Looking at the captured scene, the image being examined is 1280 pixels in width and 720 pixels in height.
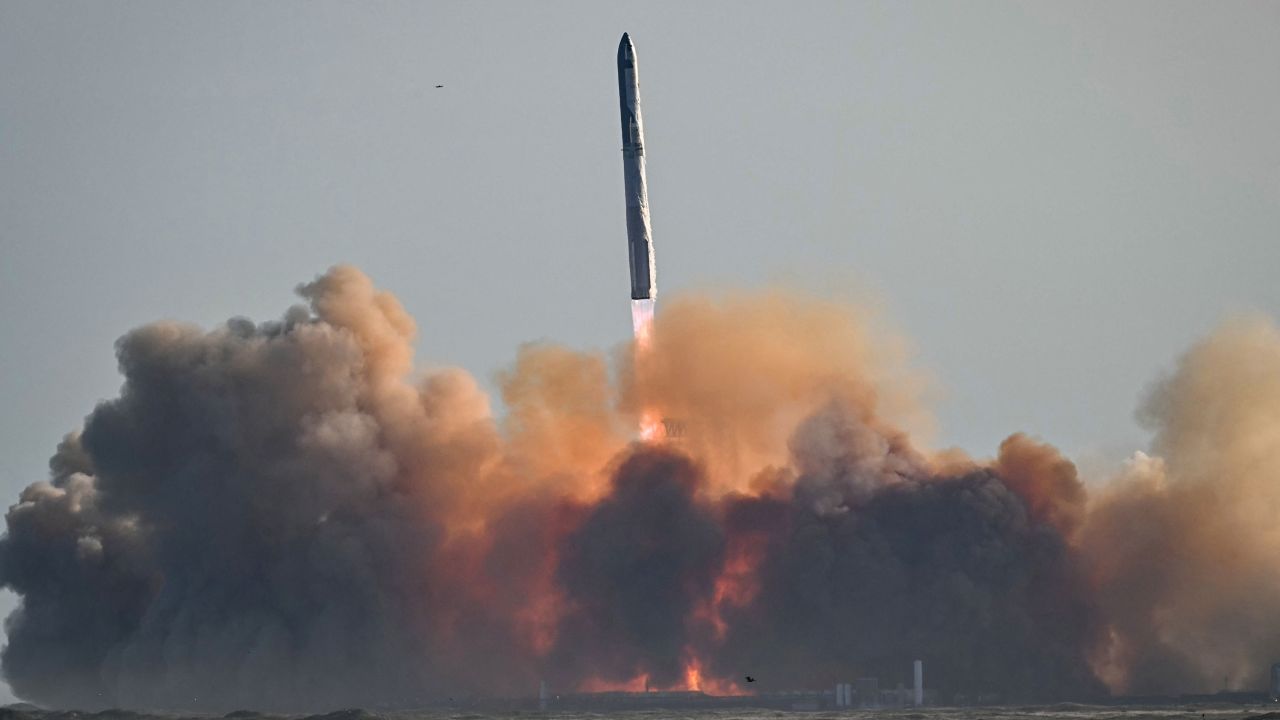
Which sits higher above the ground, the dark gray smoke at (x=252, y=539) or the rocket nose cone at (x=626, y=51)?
the rocket nose cone at (x=626, y=51)

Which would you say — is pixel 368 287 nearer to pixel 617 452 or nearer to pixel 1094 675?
pixel 617 452

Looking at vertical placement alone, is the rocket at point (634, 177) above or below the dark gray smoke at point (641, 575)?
above

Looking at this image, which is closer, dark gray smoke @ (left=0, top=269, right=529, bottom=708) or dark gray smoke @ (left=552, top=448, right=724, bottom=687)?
dark gray smoke @ (left=552, top=448, right=724, bottom=687)

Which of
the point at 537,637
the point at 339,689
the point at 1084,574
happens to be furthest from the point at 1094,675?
the point at 339,689

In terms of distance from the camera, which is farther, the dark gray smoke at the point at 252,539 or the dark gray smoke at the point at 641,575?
the dark gray smoke at the point at 252,539

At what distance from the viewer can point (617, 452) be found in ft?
380

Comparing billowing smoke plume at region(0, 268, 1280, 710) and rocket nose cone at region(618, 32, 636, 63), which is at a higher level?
rocket nose cone at region(618, 32, 636, 63)

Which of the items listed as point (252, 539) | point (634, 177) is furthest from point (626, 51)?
point (252, 539)

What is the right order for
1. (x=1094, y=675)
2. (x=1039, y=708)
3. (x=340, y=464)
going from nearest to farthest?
(x=1039, y=708), (x=1094, y=675), (x=340, y=464)

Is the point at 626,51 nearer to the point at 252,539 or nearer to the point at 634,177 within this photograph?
the point at 634,177

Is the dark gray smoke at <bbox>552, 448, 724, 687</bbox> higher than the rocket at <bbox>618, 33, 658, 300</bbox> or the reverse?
the reverse

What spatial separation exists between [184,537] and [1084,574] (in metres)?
39.0

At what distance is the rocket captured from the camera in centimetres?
10806

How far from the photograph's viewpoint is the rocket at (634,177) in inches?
4254
